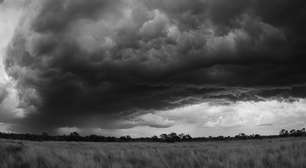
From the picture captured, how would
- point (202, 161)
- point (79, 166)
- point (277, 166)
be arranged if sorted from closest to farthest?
point (79, 166) < point (277, 166) < point (202, 161)

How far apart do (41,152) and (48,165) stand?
1.35m

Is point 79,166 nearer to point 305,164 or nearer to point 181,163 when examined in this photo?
Result: point 181,163

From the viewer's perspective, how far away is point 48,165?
834 centimetres

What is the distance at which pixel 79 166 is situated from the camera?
806 centimetres

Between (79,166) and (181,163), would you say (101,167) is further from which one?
(181,163)

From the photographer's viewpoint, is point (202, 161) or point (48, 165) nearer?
point (48, 165)

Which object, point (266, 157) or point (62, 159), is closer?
point (62, 159)

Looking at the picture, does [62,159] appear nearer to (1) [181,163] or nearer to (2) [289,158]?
(1) [181,163]

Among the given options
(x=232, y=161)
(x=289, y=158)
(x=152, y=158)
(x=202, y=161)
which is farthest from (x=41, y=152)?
(x=289, y=158)

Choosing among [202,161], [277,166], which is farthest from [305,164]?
[202,161]

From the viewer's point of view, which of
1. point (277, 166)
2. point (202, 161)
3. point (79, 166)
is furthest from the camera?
point (202, 161)

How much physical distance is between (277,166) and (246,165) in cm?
84

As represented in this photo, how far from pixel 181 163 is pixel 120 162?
1746 millimetres

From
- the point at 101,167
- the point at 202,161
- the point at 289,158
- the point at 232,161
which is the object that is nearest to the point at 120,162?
the point at 101,167
